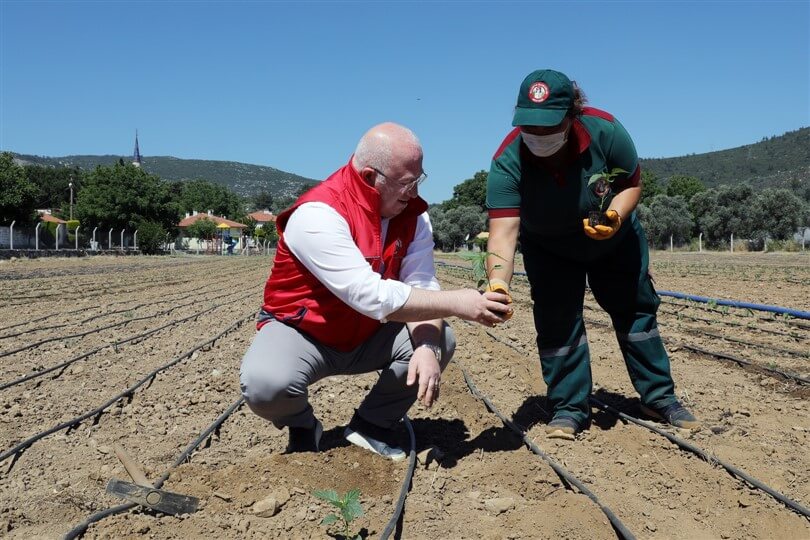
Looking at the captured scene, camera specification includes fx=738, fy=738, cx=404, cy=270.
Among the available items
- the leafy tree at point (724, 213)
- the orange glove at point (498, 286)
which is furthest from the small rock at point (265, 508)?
the leafy tree at point (724, 213)

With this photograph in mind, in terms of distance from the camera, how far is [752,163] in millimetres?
104188

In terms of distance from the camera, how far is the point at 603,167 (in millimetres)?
3283

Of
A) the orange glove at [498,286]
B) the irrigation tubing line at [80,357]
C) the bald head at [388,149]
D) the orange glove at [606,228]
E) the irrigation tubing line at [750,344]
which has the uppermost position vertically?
the bald head at [388,149]

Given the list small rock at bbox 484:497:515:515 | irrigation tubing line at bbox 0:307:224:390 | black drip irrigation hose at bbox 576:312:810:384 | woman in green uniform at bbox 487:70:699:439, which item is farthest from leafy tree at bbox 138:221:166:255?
small rock at bbox 484:497:515:515

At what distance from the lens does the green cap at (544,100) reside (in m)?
2.97

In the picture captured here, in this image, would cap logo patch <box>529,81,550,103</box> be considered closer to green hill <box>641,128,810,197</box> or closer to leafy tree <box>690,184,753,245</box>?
leafy tree <box>690,184,753,245</box>

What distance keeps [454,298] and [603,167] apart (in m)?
1.01

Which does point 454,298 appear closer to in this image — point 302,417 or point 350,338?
point 350,338

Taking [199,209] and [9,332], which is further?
[199,209]

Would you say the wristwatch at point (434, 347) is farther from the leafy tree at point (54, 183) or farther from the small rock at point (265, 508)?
the leafy tree at point (54, 183)

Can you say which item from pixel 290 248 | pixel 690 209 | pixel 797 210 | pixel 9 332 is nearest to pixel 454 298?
pixel 290 248

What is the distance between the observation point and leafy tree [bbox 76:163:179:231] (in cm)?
4816

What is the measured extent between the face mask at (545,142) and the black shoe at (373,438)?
1.41 metres

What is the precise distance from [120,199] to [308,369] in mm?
49024
